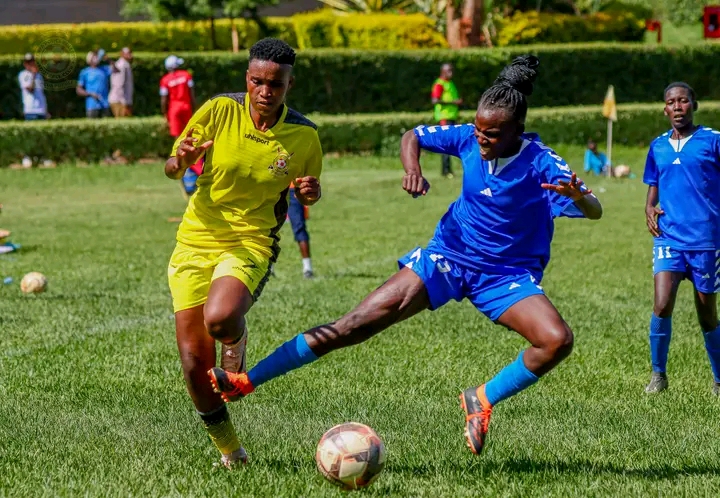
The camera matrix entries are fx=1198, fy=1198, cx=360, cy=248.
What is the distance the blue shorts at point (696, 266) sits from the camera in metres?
8.68

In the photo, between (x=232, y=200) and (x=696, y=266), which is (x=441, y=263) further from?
(x=696, y=266)

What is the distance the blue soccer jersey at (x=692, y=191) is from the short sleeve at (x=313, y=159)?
11.1 feet

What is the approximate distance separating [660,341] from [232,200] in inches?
156

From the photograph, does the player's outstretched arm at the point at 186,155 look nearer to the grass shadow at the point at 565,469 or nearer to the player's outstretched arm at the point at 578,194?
the player's outstretched arm at the point at 578,194

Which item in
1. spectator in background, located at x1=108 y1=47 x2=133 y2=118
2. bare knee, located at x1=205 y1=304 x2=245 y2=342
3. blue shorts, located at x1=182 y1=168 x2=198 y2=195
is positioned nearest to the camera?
bare knee, located at x1=205 y1=304 x2=245 y2=342

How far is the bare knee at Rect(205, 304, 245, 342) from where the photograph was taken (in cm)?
598

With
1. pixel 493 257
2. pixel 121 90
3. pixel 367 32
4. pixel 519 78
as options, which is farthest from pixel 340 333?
pixel 367 32

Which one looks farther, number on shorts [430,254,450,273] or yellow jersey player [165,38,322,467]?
number on shorts [430,254,450,273]

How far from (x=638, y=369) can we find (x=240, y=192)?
452 cm

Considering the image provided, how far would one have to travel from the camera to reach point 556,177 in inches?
242

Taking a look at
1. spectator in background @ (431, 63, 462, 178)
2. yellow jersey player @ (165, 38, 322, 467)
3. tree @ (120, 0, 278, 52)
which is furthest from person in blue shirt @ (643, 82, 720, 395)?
tree @ (120, 0, 278, 52)

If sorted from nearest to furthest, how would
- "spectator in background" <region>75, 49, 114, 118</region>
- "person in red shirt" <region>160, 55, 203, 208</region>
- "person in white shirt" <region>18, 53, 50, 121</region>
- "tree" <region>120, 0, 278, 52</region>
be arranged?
"person in red shirt" <region>160, 55, 203, 208</region> < "person in white shirt" <region>18, 53, 50, 121</region> < "spectator in background" <region>75, 49, 114, 118</region> < "tree" <region>120, 0, 278, 52</region>

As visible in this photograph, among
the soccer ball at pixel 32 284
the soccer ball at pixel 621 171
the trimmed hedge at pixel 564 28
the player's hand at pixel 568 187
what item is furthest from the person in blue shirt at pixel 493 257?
the trimmed hedge at pixel 564 28

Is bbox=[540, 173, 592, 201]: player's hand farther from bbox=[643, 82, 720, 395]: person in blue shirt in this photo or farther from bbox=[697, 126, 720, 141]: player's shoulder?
bbox=[697, 126, 720, 141]: player's shoulder
